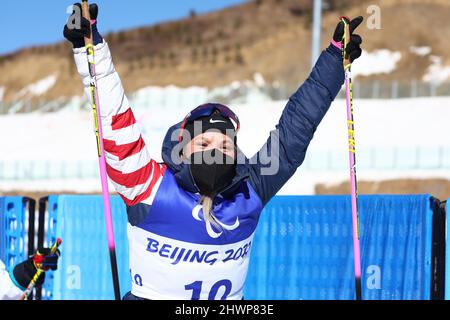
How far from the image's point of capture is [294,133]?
4.54 metres

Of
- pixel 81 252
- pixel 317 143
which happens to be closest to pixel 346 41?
pixel 81 252

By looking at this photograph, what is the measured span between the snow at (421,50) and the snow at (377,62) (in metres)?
1.27

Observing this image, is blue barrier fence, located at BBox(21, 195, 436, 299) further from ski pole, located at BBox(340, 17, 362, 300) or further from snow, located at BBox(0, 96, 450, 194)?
snow, located at BBox(0, 96, 450, 194)

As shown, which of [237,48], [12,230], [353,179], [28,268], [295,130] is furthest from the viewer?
[237,48]

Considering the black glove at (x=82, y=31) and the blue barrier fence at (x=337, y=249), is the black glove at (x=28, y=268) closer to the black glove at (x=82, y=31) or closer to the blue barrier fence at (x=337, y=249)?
the black glove at (x=82, y=31)

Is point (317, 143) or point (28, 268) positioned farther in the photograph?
point (317, 143)

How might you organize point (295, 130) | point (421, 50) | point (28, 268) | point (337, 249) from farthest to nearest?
point (421, 50) → point (337, 249) → point (28, 268) → point (295, 130)

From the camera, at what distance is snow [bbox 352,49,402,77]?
63.2 metres

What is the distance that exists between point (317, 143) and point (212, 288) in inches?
1413

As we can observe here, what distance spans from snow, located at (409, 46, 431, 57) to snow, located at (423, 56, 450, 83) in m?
1.15

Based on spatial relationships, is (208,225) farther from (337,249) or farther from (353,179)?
(337,249)

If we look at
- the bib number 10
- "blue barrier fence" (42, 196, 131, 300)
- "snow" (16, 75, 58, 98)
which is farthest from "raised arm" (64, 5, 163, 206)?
"snow" (16, 75, 58, 98)

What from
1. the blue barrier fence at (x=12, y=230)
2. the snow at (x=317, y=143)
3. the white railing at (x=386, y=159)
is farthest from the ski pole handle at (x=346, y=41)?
the white railing at (x=386, y=159)

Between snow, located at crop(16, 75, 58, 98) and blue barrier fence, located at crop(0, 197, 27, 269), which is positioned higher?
snow, located at crop(16, 75, 58, 98)
